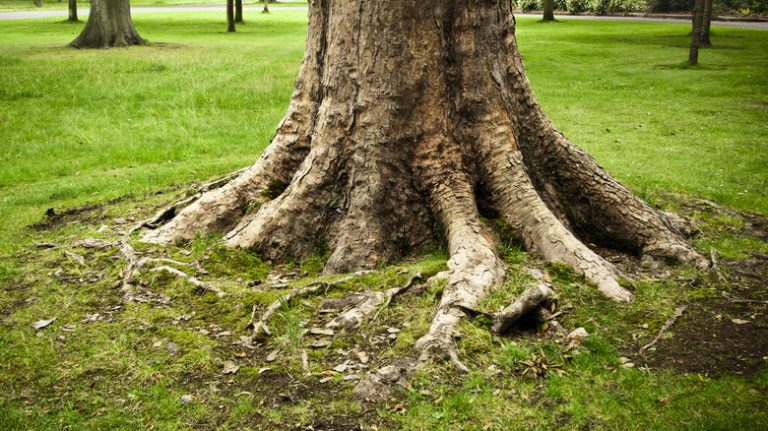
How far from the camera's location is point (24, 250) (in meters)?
7.27

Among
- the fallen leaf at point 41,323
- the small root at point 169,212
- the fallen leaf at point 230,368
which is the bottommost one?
the fallen leaf at point 230,368

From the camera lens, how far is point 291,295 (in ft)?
18.0

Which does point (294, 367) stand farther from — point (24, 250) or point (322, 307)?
point (24, 250)

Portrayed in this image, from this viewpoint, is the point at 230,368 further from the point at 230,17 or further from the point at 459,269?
the point at 230,17

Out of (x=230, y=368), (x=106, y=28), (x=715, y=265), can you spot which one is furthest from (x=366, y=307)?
(x=106, y=28)

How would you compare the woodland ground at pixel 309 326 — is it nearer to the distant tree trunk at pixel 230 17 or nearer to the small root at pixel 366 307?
the small root at pixel 366 307

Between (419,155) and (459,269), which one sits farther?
(419,155)

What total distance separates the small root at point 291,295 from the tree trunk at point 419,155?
359 mm

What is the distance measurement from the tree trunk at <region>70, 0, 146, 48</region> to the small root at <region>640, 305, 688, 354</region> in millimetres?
26149

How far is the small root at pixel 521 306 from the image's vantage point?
16.1 feet

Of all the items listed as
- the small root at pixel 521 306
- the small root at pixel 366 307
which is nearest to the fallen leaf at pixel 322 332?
the small root at pixel 366 307

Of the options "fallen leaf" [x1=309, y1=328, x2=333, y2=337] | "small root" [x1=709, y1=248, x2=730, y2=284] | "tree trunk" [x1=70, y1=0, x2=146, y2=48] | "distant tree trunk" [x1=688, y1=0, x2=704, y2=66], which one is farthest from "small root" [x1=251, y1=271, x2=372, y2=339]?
"tree trunk" [x1=70, y1=0, x2=146, y2=48]

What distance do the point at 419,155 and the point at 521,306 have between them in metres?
1.96

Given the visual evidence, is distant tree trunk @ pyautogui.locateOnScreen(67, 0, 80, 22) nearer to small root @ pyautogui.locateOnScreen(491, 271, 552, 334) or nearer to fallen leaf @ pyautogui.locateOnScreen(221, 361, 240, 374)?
fallen leaf @ pyautogui.locateOnScreen(221, 361, 240, 374)
